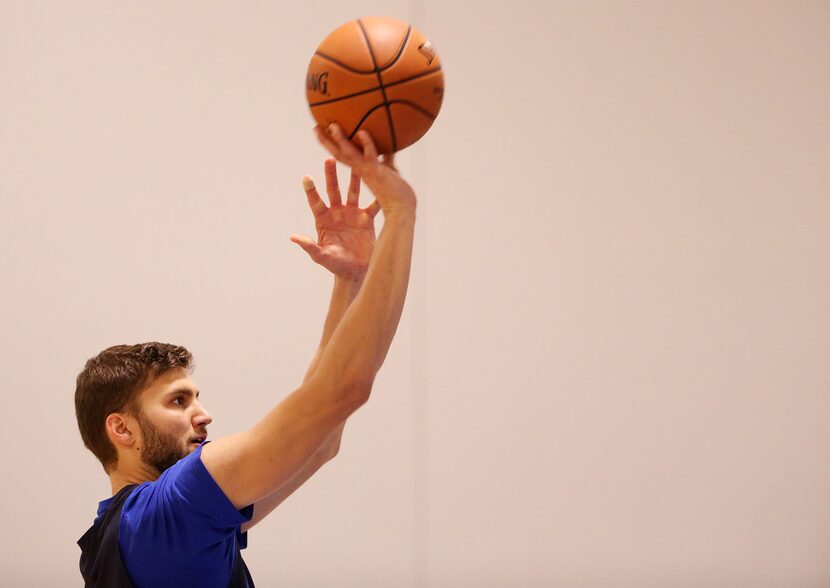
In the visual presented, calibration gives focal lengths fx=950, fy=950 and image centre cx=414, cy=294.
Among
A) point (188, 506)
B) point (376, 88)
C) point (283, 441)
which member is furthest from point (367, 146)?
point (188, 506)

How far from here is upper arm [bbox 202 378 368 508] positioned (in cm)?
139

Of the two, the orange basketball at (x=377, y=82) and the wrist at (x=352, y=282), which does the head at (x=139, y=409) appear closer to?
the wrist at (x=352, y=282)

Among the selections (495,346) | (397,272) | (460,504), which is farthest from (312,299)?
(397,272)

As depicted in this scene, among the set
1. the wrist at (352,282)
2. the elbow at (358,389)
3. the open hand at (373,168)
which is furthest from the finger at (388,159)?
the elbow at (358,389)

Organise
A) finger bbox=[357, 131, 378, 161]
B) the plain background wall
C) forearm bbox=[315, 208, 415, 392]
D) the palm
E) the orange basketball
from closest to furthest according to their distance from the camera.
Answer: forearm bbox=[315, 208, 415, 392], finger bbox=[357, 131, 378, 161], the orange basketball, the palm, the plain background wall

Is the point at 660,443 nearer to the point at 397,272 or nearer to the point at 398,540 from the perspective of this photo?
the point at 398,540

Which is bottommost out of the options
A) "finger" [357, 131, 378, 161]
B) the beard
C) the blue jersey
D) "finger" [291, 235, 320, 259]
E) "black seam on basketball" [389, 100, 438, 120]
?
the blue jersey

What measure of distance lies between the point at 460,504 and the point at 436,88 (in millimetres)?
2527

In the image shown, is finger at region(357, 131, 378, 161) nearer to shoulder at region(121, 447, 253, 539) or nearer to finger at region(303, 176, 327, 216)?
finger at region(303, 176, 327, 216)

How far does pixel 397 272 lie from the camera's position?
139 centimetres

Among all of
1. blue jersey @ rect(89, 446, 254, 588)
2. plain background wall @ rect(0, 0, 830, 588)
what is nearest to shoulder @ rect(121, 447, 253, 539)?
blue jersey @ rect(89, 446, 254, 588)

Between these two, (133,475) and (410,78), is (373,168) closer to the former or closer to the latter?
(410,78)

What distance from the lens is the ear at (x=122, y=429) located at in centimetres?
173

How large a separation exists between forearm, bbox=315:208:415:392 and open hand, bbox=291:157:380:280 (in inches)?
12.2
